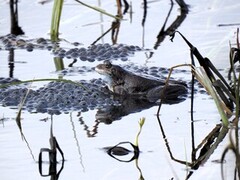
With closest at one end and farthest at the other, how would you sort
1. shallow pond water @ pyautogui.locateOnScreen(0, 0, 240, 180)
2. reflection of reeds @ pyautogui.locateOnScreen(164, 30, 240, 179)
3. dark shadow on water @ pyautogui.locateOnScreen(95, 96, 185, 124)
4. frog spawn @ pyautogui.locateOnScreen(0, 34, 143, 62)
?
shallow pond water @ pyautogui.locateOnScreen(0, 0, 240, 180), reflection of reeds @ pyautogui.locateOnScreen(164, 30, 240, 179), dark shadow on water @ pyautogui.locateOnScreen(95, 96, 185, 124), frog spawn @ pyautogui.locateOnScreen(0, 34, 143, 62)

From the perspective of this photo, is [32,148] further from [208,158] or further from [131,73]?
[131,73]

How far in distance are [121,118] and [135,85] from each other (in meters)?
1.14

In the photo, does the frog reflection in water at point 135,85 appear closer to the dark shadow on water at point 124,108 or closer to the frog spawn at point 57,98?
the dark shadow on water at point 124,108

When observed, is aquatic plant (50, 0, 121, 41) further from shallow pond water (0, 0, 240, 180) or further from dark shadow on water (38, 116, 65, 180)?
dark shadow on water (38, 116, 65, 180)

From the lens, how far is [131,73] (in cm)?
877

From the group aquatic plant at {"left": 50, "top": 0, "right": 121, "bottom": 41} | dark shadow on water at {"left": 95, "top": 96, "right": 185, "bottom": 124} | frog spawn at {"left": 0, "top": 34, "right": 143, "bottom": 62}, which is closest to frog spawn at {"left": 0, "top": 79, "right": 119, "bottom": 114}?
dark shadow on water at {"left": 95, "top": 96, "right": 185, "bottom": 124}

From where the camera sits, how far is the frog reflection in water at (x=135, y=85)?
823 centimetres

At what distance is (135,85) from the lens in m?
8.57

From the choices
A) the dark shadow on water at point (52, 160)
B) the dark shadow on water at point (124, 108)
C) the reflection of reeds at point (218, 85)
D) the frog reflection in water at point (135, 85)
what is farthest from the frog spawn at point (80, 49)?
the dark shadow on water at point (52, 160)

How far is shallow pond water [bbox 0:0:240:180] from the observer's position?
600 centimetres

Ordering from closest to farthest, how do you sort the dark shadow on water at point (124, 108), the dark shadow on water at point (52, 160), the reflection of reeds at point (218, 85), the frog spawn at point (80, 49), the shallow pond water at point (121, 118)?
the dark shadow on water at point (52, 160), the shallow pond water at point (121, 118), the reflection of reeds at point (218, 85), the dark shadow on water at point (124, 108), the frog spawn at point (80, 49)

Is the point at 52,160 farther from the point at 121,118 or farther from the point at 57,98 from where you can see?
the point at 57,98

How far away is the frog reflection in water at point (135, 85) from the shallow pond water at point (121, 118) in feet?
0.73

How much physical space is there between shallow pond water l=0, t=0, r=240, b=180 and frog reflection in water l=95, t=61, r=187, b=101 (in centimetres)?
22
